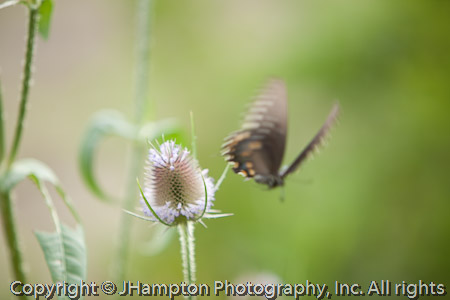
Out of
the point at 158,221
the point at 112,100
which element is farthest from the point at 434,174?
the point at 112,100

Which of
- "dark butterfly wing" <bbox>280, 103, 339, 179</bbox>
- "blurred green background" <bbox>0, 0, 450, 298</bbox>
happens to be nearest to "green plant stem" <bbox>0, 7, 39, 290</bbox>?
"dark butterfly wing" <bbox>280, 103, 339, 179</bbox>

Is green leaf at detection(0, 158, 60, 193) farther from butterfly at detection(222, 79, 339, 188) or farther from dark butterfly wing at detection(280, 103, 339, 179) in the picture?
dark butterfly wing at detection(280, 103, 339, 179)

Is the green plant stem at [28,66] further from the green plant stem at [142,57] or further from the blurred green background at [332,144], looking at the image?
the blurred green background at [332,144]

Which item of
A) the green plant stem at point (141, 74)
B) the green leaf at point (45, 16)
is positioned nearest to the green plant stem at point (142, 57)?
the green plant stem at point (141, 74)

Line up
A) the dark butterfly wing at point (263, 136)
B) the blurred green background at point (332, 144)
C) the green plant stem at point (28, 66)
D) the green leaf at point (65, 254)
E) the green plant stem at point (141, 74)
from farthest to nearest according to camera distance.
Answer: the blurred green background at point (332, 144) < the green plant stem at point (141, 74) < the dark butterfly wing at point (263, 136) < the green plant stem at point (28, 66) < the green leaf at point (65, 254)

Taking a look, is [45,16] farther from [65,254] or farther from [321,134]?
[321,134]

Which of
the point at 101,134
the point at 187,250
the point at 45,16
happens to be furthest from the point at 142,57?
the point at 187,250
